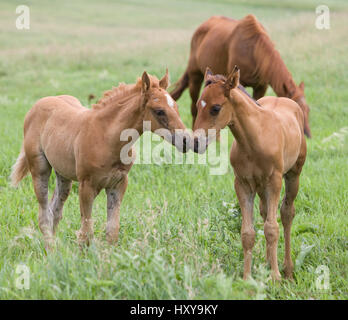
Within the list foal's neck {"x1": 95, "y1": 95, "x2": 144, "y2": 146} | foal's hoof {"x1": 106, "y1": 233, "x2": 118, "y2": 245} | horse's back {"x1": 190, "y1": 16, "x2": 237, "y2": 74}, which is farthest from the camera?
horse's back {"x1": 190, "y1": 16, "x2": 237, "y2": 74}

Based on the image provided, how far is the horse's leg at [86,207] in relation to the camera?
175 inches

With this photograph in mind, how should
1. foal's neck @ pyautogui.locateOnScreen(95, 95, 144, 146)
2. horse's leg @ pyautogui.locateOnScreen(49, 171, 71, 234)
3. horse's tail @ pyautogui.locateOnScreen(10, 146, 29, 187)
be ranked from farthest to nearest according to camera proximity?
horse's tail @ pyautogui.locateOnScreen(10, 146, 29, 187)
horse's leg @ pyautogui.locateOnScreen(49, 171, 71, 234)
foal's neck @ pyautogui.locateOnScreen(95, 95, 144, 146)


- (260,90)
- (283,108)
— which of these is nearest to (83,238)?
(283,108)

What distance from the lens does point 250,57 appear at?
28.0ft

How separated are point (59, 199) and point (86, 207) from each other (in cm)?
81

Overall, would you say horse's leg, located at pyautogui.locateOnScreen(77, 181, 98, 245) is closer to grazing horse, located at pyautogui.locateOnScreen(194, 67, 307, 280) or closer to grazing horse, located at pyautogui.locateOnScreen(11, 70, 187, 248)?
grazing horse, located at pyautogui.locateOnScreen(11, 70, 187, 248)

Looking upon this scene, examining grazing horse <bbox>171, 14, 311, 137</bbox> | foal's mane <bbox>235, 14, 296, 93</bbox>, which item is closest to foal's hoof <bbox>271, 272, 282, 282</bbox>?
grazing horse <bbox>171, 14, 311, 137</bbox>

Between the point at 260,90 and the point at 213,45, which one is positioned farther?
the point at 213,45

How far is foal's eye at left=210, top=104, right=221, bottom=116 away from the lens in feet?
13.0

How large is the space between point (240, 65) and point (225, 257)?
461cm

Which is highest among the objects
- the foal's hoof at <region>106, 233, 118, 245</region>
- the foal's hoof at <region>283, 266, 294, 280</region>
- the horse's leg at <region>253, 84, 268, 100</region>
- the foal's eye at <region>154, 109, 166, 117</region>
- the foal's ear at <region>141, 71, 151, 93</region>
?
the foal's ear at <region>141, 71, 151, 93</region>

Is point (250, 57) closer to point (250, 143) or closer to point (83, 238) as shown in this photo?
point (250, 143)

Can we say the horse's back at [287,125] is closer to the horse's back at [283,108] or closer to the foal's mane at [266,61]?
the horse's back at [283,108]
